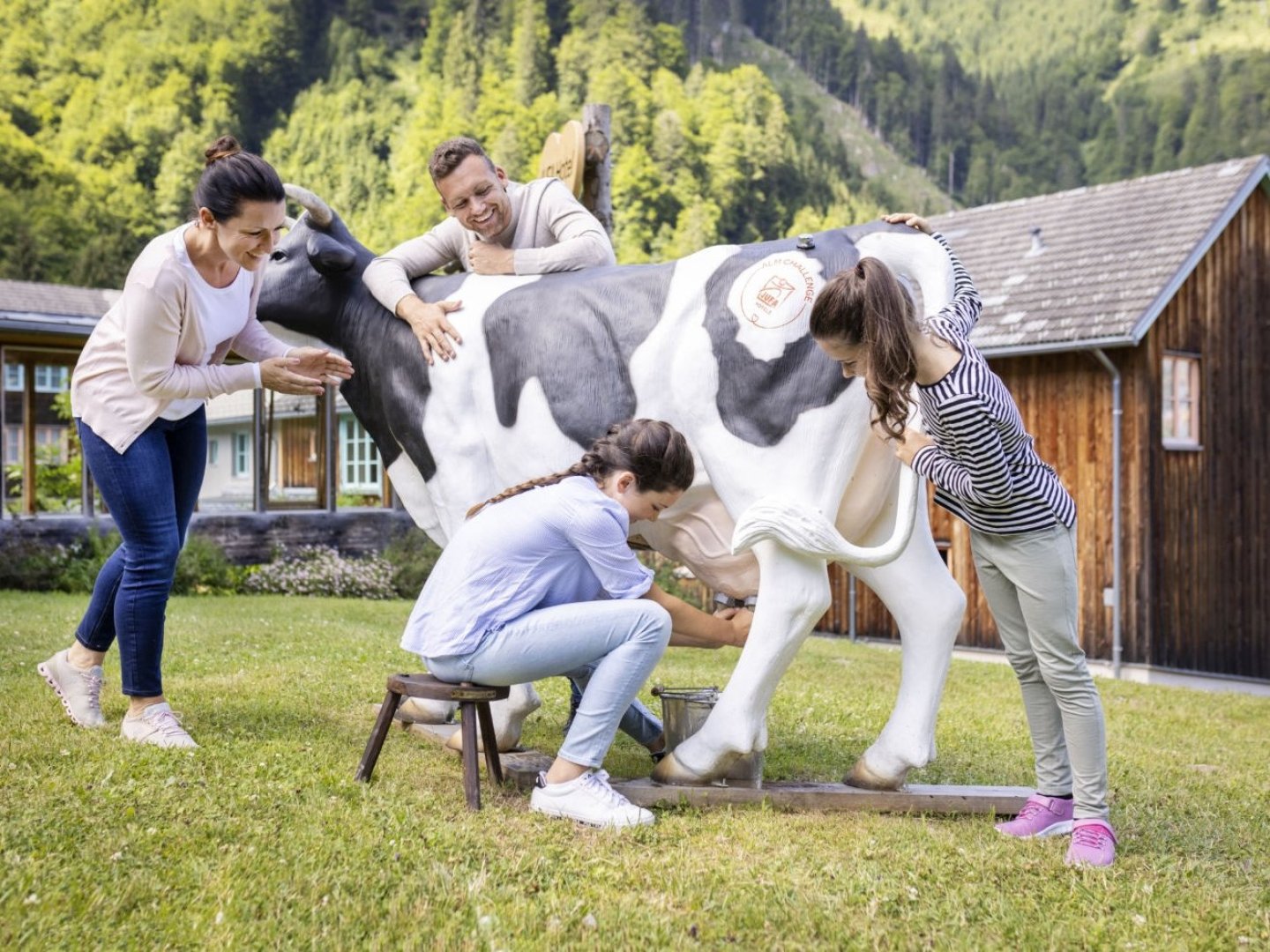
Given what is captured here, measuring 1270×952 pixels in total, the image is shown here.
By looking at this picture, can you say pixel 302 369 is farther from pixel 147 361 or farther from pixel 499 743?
pixel 499 743

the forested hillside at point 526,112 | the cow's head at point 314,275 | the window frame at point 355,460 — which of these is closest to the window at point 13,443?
the window frame at point 355,460

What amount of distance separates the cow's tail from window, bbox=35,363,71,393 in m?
15.5

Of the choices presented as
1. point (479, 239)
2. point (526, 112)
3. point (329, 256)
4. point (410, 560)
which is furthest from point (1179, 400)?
point (526, 112)

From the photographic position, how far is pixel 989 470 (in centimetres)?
355

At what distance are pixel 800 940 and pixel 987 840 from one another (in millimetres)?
1110

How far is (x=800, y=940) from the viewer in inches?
112

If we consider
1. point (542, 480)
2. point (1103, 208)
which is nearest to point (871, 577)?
point (542, 480)

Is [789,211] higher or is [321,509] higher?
[789,211]

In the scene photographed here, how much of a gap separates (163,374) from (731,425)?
72.9 inches

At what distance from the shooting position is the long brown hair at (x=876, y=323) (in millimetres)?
3488

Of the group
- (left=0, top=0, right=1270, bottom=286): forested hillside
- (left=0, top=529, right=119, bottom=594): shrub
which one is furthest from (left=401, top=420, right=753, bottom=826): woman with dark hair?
(left=0, top=0, right=1270, bottom=286): forested hillside

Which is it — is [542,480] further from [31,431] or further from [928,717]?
[31,431]

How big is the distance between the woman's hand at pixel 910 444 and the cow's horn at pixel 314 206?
94.3 inches

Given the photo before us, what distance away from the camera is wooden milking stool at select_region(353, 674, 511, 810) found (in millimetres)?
3742
